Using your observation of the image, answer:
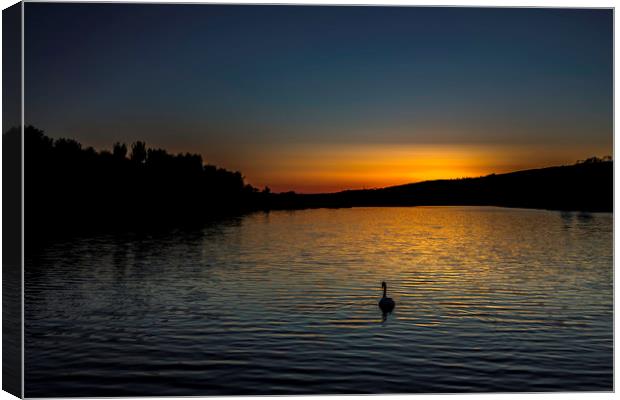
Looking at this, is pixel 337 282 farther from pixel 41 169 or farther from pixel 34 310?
pixel 41 169

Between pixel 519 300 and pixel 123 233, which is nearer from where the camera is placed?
pixel 519 300

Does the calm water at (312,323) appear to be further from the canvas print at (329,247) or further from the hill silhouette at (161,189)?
the hill silhouette at (161,189)

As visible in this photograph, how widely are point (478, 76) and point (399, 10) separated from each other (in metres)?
10.2

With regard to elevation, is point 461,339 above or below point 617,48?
below

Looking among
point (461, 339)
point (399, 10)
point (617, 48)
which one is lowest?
point (461, 339)

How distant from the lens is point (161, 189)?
10038cm

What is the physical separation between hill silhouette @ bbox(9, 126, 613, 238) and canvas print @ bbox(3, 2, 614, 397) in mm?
22177

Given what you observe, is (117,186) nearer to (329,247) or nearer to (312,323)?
(329,247)

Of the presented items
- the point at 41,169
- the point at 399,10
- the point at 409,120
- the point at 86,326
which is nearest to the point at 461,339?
the point at 399,10

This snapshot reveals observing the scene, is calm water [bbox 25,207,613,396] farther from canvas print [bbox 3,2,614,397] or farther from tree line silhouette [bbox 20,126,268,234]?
tree line silhouette [bbox 20,126,268,234]

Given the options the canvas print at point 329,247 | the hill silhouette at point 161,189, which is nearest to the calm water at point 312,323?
the canvas print at point 329,247

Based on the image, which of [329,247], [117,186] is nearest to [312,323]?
[329,247]

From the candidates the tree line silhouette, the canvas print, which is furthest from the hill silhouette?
the canvas print

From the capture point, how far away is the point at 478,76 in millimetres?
26047
